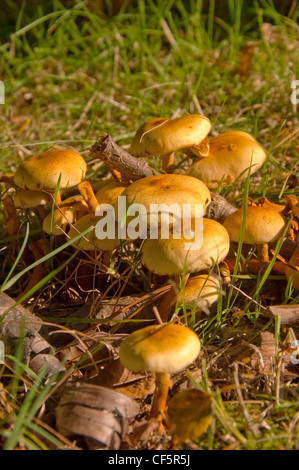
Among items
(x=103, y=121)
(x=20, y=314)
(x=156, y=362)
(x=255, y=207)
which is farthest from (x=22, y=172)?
(x=103, y=121)

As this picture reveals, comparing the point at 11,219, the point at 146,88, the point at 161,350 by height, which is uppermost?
the point at 161,350

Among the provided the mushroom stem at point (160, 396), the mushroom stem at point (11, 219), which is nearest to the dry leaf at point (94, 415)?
the mushroom stem at point (160, 396)

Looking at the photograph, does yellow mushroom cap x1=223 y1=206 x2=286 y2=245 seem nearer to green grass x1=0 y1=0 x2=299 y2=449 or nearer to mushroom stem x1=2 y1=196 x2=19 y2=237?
green grass x1=0 y1=0 x2=299 y2=449

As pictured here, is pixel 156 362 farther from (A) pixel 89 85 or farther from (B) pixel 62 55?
(B) pixel 62 55

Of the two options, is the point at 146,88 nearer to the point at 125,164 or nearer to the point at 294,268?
the point at 125,164

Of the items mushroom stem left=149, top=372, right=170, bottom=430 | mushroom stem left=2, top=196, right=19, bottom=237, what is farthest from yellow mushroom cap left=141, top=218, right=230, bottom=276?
mushroom stem left=2, top=196, right=19, bottom=237

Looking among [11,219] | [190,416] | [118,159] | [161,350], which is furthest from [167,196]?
[11,219]
